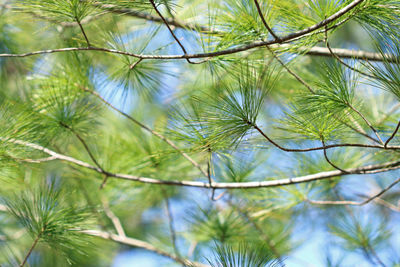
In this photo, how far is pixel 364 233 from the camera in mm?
1185

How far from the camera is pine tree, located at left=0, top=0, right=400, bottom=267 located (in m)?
0.68

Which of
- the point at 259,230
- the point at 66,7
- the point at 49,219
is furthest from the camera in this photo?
the point at 259,230

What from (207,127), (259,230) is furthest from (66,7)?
(259,230)

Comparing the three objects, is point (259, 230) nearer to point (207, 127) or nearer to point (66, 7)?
point (207, 127)

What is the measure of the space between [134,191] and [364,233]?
2.24ft

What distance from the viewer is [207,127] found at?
2.30ft

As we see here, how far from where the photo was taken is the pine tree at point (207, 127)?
0.68m

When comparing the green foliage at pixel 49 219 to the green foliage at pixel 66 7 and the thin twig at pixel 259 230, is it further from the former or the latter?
the thin twig at pixel 259 230

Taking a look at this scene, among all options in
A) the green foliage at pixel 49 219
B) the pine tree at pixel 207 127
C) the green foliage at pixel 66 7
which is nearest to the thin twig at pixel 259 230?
the pine tree at pixel 207 127

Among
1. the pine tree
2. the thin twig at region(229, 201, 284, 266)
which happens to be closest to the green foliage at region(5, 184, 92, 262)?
the pine tree

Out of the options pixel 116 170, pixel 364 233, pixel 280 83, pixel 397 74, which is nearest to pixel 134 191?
pixel 116 170

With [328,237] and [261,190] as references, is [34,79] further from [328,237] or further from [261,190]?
[328,237]

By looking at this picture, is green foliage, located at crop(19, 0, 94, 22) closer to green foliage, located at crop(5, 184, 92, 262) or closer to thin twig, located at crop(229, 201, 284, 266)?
green foliage, located at crop(5, 184, 92, 262)

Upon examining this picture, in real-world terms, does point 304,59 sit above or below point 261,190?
above
